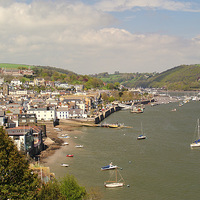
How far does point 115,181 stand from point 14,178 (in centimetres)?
1146

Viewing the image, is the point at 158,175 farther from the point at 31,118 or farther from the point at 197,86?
the point at 197,86

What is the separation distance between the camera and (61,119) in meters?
49.6

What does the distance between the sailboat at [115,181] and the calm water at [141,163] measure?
1.11 feet

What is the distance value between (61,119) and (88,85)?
60375mm

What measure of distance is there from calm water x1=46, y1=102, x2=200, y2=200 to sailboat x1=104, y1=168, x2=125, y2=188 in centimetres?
34

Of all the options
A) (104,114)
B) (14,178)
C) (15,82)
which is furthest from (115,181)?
(15,82)

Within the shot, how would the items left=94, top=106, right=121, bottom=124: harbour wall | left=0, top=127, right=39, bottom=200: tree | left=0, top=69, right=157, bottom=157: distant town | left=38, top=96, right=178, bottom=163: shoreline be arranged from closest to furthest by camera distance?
left=0, top=127, right=39, bottom=200: tree → left=0, top=69, right=157, bottom=157: distant town → left=38, top=96, right=178, bottom=163: shoreline → left=94, top=106, right=121, bottom=124: harbour wall

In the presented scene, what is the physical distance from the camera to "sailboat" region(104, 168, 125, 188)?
2100 centimetres

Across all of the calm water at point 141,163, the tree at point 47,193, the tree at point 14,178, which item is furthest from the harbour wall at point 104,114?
the tree at point 14,178

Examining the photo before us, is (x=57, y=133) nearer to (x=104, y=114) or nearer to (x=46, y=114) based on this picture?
(x=46, y=114)

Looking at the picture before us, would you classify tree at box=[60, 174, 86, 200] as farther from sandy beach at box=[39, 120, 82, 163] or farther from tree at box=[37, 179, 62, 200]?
sandy beach at box=[39, 120, 82, 163]

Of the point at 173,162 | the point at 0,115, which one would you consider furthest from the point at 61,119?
the point at 173,162

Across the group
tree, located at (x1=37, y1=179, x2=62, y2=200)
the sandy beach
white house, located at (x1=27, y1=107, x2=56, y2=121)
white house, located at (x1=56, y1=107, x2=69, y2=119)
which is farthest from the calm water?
white house, located at (x1=56, y1=107, x2=69, y2=119)

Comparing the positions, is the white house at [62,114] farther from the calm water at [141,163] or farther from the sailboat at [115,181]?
the sailboat at [115,181]
